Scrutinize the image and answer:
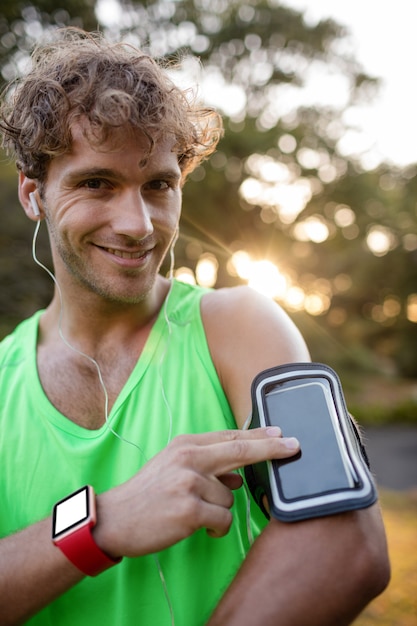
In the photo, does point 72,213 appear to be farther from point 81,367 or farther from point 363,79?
point 363,79

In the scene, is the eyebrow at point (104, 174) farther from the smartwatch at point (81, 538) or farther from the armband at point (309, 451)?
the smartwatch at point (81, 538)

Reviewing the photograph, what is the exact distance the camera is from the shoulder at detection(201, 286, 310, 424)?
1.66 metres

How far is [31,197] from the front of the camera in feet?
7.08

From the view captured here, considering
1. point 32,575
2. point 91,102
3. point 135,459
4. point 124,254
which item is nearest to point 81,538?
point 32,575

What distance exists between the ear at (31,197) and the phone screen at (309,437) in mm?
1237

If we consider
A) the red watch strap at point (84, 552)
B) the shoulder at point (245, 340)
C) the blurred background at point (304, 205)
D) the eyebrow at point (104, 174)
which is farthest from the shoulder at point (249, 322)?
the blurred background at point (304, 205)

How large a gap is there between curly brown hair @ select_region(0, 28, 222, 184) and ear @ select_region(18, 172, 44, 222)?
0.07 m

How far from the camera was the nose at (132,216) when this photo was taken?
181 centimetres

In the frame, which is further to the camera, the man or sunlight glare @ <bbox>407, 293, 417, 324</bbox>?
sunlight glare @ <bbox>407, 293, 417, 324</bbox>

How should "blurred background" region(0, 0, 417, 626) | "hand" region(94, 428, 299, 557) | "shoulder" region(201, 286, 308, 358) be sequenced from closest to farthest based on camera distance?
1. "hand" region(94, 428, 299, 557)
2. "shoulder" region(201, 286, 308, 358)
3. "blurred background" region(0, 0, 417, 626)

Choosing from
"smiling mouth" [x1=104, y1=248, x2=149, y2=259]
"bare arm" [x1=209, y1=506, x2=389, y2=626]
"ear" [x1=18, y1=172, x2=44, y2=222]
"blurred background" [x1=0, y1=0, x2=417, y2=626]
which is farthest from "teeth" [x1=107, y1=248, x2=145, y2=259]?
"blurred background" [x1=0, y1=0, x2=417, y2=626]

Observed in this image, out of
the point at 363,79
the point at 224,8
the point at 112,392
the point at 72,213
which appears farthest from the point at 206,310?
the point at 363,79

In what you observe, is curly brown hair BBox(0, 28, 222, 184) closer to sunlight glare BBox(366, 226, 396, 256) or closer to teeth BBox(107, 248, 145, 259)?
teeth BBox(107, 248, 145, 259)

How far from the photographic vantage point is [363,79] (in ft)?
72.3
